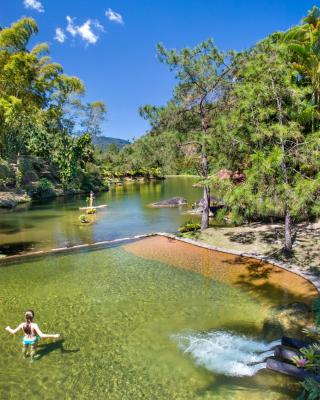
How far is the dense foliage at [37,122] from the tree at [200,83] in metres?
18.1

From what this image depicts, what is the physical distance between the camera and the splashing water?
25.1 ft

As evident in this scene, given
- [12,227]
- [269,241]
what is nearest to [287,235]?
[269,241]

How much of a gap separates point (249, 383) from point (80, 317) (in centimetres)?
524

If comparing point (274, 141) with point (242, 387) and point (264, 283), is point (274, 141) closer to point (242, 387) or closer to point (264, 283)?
point (264, 283)

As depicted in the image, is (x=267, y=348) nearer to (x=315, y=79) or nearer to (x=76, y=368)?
(x=76, y=368)

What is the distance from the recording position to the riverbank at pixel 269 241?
47.4 feet

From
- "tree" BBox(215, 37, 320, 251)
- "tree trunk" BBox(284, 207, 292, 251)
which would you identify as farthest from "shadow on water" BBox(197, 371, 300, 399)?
"tree trunk" BBox(284, 207, 292, 251)

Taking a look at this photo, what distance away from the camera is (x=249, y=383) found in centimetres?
711

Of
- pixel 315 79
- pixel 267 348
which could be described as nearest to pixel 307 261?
pixel 267 348

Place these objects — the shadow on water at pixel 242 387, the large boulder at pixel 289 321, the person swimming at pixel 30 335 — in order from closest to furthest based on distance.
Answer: the shadow on water at pixel 242 387 < the person swimming at pixel 30 335 < the large boulder at pixel 289 321

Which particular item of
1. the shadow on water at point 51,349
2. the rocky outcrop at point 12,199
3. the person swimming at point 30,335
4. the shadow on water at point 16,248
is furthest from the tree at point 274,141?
the rocky outcrop at point 12,199

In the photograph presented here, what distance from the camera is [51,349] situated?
8.49 metres

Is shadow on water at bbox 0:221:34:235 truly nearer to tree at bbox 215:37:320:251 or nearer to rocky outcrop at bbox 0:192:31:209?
rocky outcrop at bbox 0:192:31:209

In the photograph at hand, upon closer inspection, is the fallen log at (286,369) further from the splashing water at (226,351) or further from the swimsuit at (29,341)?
the swimsuit at (29,341)
